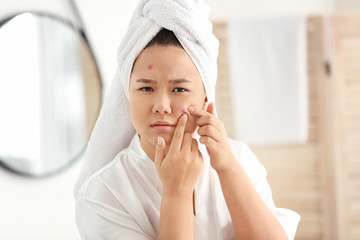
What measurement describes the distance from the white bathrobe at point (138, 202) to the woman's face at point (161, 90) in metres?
0.10

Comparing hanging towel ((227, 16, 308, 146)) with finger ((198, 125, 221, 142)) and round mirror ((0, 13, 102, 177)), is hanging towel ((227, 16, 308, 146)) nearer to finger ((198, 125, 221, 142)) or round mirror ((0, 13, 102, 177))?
round mirror ((0, 13, 102, 177))

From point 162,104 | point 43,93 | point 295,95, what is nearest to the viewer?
point 162,104

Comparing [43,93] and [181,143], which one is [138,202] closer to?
[181,143]

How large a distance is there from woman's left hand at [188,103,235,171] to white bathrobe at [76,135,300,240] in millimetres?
123

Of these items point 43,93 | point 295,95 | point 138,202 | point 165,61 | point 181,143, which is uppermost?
point 295,95

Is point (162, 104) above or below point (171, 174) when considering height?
above

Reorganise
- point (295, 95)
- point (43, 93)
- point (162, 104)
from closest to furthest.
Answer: point (162, 104)
point (43, 93)
point (295, 95)

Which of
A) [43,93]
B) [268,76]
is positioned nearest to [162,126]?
[43,93]

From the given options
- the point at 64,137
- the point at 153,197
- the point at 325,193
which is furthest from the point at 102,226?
the point at 325,193

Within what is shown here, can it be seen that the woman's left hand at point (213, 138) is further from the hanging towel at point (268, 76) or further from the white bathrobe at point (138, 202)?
the hanging towel at point (268, 76)

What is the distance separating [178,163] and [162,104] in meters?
0.11

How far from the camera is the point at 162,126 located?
776 mm

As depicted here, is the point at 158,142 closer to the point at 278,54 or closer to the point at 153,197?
the point at 153,197

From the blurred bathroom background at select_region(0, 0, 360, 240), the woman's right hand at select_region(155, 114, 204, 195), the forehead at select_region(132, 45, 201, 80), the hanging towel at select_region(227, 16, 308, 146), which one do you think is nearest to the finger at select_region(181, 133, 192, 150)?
the woman's right hand at select_region(155, 114, 204, 195)
